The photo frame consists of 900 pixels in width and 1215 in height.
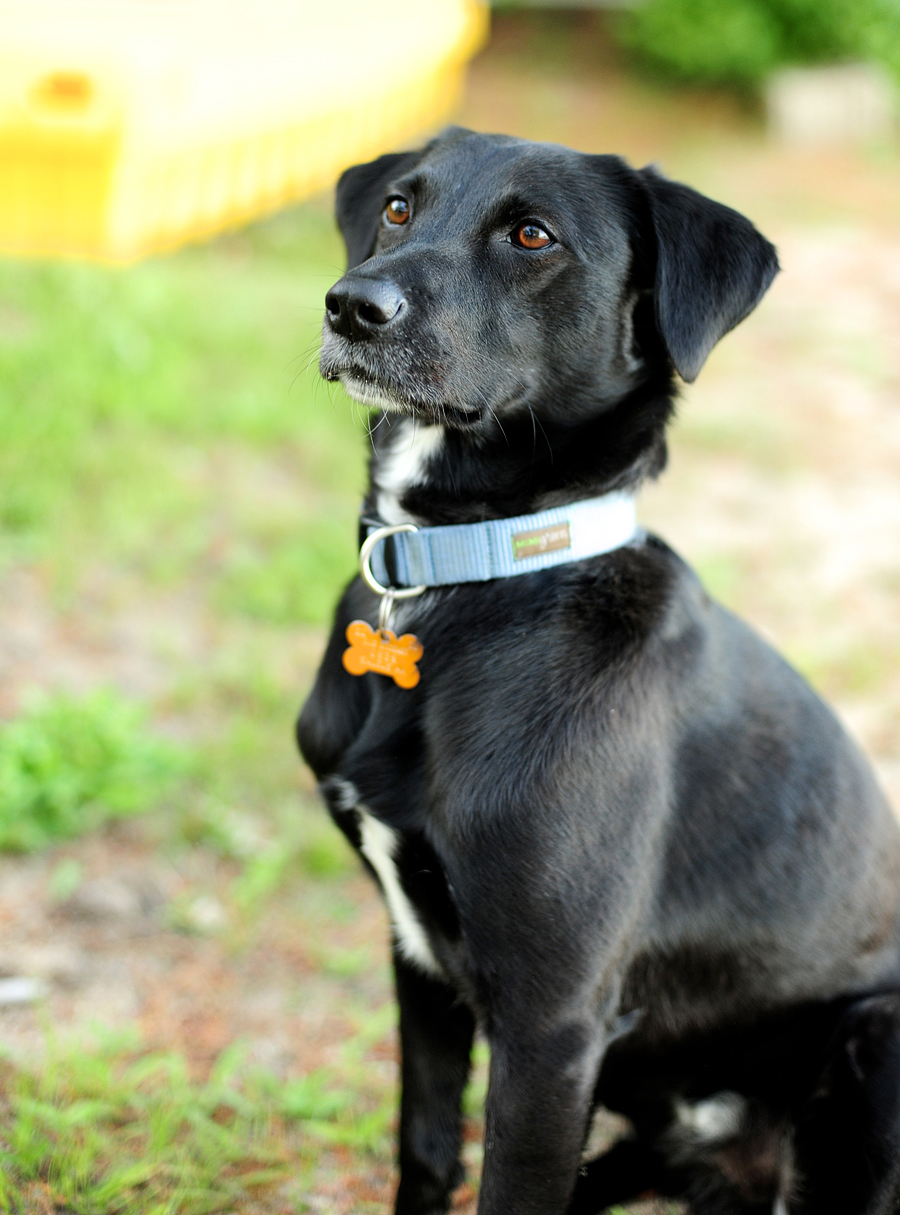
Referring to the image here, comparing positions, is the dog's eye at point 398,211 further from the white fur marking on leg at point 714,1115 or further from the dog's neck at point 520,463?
the white fur marking on leg at point 714,1115

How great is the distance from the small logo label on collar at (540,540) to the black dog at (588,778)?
4cm

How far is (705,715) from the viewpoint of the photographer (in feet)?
6.43

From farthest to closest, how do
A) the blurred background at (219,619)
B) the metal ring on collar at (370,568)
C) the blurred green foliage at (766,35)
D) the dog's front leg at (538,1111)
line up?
1. the blurred green foliage at (766,35)
2. the blurred background at (219,619)
3. the metal ring on collar at (370,568)
4. the dog's front leg at (538,1111)

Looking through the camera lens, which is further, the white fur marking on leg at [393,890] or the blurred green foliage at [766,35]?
the blurred green foliage at [766,35]

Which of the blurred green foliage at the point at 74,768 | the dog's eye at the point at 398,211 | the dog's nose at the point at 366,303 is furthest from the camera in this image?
the blurred green foliage at the point at 74,768

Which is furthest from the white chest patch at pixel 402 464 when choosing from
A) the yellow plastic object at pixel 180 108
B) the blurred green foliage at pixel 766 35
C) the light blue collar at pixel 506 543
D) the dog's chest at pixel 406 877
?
the blurred green foliage at pixel 766 35

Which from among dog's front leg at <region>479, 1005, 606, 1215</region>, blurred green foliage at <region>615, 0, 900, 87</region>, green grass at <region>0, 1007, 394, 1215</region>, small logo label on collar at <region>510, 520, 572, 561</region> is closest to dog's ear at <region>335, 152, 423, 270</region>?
small logo label on collar at <region>510, 520, 572, 561</region>

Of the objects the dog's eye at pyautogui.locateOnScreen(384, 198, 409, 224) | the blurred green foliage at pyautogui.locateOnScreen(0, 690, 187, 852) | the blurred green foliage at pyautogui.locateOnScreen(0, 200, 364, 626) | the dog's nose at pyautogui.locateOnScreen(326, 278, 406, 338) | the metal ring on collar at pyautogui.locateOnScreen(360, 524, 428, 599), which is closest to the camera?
the dog's nose at pyautogui.locateOnScreen(326, 278, 406, 338)

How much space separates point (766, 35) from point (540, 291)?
1127 centimetres

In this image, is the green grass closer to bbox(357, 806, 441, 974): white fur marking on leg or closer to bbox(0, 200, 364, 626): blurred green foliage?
bbox(357, 806, 441, 974): white fur marking on leg

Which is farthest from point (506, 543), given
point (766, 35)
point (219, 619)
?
point (766, 35)

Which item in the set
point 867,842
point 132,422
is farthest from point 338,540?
point 867,842

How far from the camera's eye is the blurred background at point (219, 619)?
7.76 feet

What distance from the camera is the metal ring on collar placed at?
2004 millimetres
